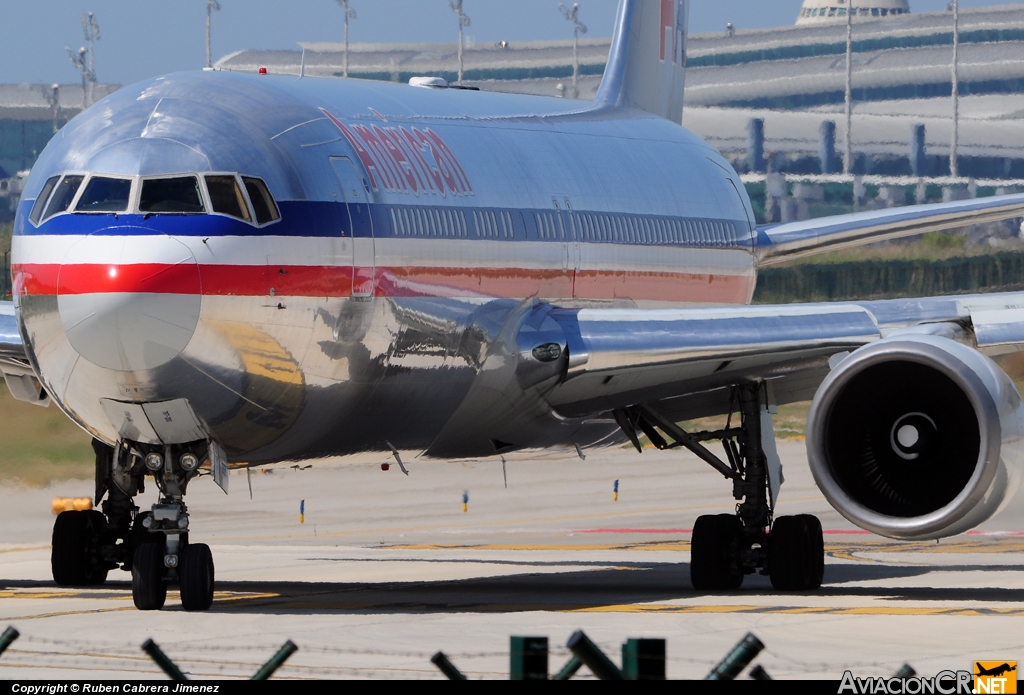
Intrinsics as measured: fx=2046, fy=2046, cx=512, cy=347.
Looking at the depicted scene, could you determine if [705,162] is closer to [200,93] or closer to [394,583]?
[394,583]

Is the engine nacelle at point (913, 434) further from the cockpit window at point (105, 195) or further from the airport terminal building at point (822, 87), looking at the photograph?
the airport terminal building at point (822, 87)

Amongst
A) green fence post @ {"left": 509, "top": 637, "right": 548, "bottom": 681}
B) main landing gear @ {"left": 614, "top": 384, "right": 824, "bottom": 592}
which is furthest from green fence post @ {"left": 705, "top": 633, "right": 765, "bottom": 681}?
main landing gear @ {"left": 614, "top": 384, "right": 824, "bottom": 592}

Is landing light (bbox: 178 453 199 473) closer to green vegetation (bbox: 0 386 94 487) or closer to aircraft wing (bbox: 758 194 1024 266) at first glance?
aircraft wing (bbox: 758 194 1024 266)

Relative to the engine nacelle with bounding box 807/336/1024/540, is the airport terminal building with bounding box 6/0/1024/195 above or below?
above

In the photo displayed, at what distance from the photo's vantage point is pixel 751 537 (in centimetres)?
2020

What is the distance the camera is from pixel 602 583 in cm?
2108

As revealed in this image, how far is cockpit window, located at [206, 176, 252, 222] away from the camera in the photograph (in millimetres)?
15578

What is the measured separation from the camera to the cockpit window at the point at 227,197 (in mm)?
15578

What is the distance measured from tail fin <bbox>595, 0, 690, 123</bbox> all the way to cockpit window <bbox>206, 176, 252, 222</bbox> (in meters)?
10.3

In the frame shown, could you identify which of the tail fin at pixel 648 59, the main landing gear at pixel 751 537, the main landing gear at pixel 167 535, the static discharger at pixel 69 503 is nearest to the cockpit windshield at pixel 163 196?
the main landing gear at pixel 167 535

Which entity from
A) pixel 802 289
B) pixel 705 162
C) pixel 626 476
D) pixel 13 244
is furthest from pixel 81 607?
pixel 802 289

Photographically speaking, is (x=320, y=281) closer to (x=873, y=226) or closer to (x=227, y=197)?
(x=227, y=197)

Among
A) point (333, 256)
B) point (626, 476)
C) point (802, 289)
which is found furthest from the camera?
point (802, 289)

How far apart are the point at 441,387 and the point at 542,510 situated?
19025mm
